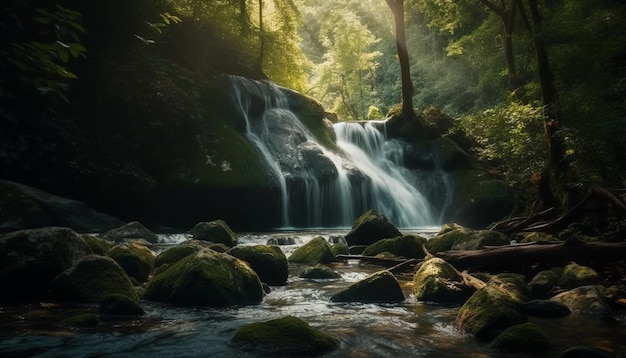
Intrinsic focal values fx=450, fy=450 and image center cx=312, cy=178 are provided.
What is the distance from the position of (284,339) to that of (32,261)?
4.21m

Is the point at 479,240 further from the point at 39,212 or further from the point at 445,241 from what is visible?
the point at 39,212

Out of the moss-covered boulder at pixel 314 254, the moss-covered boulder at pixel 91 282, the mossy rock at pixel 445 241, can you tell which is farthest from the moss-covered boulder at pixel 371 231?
the moss-covered boulder at pixel 91 282

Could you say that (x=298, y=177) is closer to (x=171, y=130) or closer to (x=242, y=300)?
(x=171, y=130)

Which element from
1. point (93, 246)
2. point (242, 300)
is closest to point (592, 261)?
point (242, 300)

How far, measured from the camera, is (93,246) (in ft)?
28.7

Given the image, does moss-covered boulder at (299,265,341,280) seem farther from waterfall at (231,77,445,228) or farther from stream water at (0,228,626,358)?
waterfall at (231,77,445,228)

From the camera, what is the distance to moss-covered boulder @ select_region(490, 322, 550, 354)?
14.5ft

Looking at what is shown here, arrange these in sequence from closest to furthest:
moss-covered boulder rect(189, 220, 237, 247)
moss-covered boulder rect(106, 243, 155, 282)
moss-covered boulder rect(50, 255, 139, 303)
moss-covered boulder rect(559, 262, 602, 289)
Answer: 1. moss-covered boulder rect(50, 255, 139, 303)
2. moss-covered boulder rect(559, 262, 602, 289)
3. moss-covered boulder rect(106, 243, 155, 282)
4. moss-covered boulder rect(189, 220, 237, 247)

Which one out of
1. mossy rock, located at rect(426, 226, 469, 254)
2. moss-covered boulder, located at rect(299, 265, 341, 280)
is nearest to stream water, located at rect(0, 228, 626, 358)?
moss-covered boulder, located at rect(299, 265, 341, 280)

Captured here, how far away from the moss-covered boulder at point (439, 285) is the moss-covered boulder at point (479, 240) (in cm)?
236

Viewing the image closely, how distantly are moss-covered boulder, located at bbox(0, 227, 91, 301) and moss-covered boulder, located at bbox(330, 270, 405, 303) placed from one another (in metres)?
4.12

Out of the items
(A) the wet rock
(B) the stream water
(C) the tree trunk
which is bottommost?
(B) the stream water

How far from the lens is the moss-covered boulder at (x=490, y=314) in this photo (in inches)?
192

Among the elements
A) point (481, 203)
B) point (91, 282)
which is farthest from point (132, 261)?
point (481, 203)
